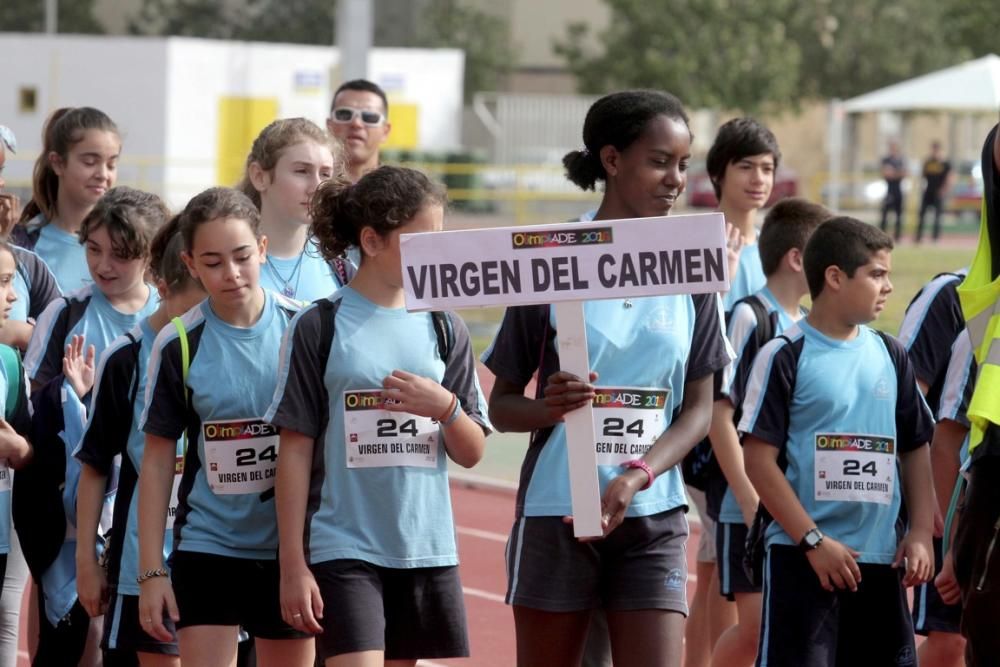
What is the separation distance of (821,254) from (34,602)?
280 cm

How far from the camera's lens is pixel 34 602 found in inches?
226

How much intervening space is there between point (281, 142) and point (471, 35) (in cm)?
5909

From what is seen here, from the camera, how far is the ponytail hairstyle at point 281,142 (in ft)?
17.8

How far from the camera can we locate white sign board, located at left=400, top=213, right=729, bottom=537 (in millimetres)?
3957

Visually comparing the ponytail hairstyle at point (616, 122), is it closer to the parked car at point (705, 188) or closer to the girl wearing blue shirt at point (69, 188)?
the girl wearing blue shirt at point (69, 188)

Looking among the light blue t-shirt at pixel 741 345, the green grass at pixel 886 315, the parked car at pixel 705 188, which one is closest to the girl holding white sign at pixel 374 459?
the light blue t-shirt at pixel 741 345

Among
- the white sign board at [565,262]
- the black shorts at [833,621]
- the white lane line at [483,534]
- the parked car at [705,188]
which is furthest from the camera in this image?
the parked car at [705,188]

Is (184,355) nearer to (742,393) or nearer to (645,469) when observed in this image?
(645,469)

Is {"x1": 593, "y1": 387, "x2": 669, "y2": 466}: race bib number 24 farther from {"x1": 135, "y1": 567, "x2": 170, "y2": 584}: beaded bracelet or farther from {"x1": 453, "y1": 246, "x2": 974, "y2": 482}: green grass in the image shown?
{"x1": 453, "y1": 246, "x2": 974, "y2": 482}: green grass

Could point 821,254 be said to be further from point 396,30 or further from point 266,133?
point 396,30

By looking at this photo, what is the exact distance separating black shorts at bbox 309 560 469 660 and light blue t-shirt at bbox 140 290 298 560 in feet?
1.11

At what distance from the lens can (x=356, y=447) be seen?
162 inches

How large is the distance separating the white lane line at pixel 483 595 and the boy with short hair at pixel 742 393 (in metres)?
2.26

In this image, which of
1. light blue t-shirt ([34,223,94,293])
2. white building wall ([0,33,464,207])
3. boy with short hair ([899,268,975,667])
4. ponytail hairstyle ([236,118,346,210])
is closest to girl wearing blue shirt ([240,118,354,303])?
ponytail hairstyle ([236,118,346,210])
